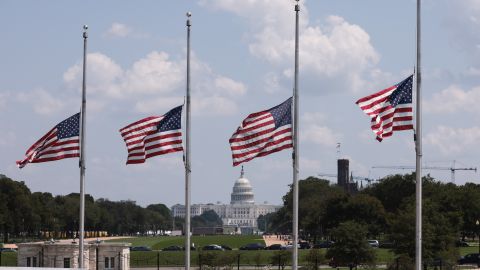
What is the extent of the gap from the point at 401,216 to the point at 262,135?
1639 inches

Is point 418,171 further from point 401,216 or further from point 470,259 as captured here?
point 470,259

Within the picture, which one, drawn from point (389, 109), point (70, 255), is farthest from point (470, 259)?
point (389, 109)

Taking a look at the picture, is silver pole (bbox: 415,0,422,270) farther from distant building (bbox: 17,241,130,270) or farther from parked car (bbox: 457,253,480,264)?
parked car (bbox: 457,253,480,264)

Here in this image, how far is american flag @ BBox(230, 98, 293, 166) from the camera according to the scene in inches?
1665

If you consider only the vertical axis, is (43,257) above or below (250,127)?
below

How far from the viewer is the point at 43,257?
6512cm

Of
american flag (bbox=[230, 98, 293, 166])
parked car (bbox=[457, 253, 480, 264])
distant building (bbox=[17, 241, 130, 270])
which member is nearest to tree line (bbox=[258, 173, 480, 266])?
parked car (bbox=[457, 253, 480, 264])

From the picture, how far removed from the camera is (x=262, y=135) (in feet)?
139

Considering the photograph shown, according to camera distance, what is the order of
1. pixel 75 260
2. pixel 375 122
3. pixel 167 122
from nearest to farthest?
1. pixel 375 122
2. pixel 167 122
3. pixel 75 260

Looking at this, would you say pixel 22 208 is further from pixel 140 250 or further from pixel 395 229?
pixel 395 229

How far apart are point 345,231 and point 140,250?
50.4 meters

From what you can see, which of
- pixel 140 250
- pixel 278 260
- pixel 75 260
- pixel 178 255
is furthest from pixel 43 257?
pixel 140 250

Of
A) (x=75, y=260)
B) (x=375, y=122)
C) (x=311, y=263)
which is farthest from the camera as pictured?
(x=311, y=263)

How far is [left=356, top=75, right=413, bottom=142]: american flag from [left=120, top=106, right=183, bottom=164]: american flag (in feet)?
29.5
